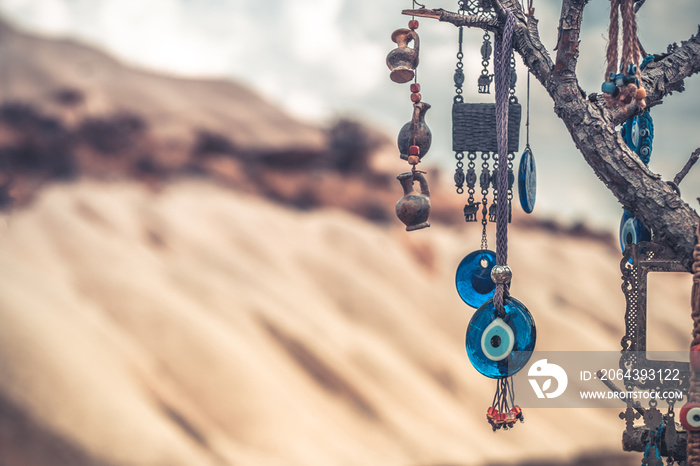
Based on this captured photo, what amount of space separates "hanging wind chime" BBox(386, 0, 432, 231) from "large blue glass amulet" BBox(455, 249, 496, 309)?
244 millimetres

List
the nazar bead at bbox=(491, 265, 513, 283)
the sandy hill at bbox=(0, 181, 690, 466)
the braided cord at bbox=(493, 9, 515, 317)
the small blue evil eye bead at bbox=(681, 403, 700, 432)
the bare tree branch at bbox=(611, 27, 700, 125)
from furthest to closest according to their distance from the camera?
the sandy hill at bbox=(0, 181, 690, 466), the bare tree branch at bbox=(611, 27, 700, 125), the braided cord at bbox=(493, 9, 515, 317), the nazar bead at bbox=(491, 265, 513, 283), the small blue evil eye bead at bbox=(681, 403, 700, 432)

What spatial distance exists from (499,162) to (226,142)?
63.3 ft

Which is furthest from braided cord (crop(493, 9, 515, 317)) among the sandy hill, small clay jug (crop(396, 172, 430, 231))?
the sandy hill

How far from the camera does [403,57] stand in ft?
8.00

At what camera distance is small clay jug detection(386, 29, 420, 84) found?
244cm

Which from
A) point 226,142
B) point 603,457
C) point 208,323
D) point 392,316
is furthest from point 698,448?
point 226,142

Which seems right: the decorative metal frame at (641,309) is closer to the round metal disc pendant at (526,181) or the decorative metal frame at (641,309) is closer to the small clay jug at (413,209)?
the round metal disc pendant at (526,181)

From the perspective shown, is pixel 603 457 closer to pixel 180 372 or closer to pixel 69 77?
pixel 180 372

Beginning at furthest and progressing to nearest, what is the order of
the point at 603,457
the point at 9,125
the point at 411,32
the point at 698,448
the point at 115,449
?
the point at 9,125 < the point at 603,457 < the point at 115,449 < the point at 411,32 < the point at 698,448

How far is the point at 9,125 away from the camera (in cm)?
1748

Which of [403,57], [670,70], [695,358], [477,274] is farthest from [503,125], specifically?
[695,358]

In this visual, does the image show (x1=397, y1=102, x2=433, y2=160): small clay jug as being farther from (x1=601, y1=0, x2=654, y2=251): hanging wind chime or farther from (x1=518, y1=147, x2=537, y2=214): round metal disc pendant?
(x1=601, y1=0, x2=654, y2=251): hanging wind chime

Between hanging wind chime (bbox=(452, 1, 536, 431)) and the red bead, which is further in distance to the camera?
hanging wind chime (bbox=(452, 1, 536, 431))

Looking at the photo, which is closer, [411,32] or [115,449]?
[411,32]
